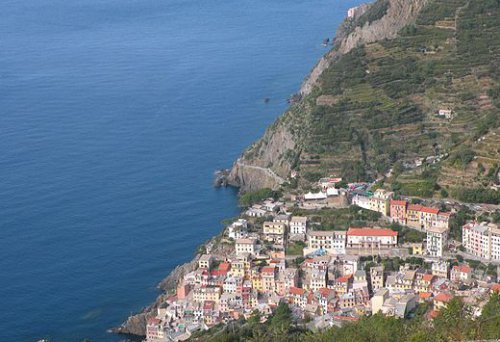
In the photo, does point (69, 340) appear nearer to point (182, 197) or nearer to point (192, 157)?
point (182, 197)

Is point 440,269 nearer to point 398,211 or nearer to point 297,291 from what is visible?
point 398,211

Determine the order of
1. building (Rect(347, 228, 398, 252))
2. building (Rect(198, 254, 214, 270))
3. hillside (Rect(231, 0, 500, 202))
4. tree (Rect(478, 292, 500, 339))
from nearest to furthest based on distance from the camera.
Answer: tree (Rect(478, 292, 500, 339)), building (Rect(347, 228, 398, 252)), building (Rect(198, 254, 214, 270)), hillside (Rect(231, 0, 500, 202))

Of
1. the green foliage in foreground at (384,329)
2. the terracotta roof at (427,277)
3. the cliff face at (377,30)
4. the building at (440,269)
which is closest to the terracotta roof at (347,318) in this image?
the green foliage in foreground at (384,329)

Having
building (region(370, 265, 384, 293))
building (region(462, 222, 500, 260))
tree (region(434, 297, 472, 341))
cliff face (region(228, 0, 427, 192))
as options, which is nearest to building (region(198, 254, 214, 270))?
building (region(370, 265, 384, 293))

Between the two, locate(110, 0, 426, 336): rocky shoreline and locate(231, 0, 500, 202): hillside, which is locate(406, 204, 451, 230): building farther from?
locate(110, 0, 426, 336): rocky shoreline

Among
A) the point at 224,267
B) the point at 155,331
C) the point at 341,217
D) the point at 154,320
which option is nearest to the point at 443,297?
the point at 341,217

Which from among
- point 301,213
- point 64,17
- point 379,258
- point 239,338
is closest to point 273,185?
point 301,213
